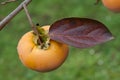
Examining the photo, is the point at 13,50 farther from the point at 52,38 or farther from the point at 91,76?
the point at 52,38

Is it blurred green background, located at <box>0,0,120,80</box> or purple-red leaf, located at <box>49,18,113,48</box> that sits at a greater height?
purple-red leaf, located at <box>49,18,113,48</box>

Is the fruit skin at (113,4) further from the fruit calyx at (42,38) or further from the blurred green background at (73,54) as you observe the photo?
the blurred green background at (73,54)

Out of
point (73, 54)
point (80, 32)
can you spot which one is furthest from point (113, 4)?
point (73, 54)


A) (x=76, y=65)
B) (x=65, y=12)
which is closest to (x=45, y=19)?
(x=65, y=12)

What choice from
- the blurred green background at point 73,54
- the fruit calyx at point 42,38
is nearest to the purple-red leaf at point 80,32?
the fruit calyx at point 42,38

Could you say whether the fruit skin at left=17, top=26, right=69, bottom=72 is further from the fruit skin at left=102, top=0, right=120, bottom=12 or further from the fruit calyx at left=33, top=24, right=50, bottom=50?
the fruit skin at left=102, top=0, right=120, bottom=12

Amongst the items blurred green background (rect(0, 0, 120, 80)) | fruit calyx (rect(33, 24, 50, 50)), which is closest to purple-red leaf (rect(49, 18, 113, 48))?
fruit calyx (rect(33, 24, 50, 50))
